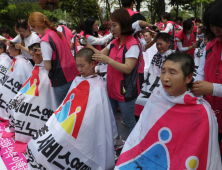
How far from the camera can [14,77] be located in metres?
4.11

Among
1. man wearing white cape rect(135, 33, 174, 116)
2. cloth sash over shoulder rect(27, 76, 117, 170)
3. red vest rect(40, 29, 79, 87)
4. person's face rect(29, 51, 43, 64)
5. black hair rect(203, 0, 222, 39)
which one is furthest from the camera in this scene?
man wearing white cape rect(135, 33, 174, 116)

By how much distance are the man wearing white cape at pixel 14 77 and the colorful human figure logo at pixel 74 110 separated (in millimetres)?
1961

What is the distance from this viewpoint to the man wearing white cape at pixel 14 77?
4.09 metres

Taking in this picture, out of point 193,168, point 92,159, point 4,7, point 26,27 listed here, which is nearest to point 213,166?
point 193,168

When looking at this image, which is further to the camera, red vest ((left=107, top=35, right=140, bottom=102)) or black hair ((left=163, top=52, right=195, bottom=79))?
red vest ((left=107, top=35, right=140, bottom=102))

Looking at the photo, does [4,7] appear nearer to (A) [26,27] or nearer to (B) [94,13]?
(B) [94,13]

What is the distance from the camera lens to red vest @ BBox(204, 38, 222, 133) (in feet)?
5.87

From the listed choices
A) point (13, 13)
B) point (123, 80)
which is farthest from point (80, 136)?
point (13, 13)

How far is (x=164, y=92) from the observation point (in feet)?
5.98

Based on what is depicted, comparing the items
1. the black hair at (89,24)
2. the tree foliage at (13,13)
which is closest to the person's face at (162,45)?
the black hair at (89,24)

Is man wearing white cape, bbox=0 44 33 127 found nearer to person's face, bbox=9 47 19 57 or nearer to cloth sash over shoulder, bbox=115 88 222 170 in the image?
person's face, bbox=9 47 19 57

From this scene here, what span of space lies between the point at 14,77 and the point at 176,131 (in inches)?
137

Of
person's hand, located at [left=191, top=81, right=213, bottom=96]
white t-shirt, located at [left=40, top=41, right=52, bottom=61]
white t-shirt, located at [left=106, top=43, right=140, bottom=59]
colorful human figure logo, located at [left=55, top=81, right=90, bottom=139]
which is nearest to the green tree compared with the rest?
white t-shirt, located at [left=40, top=41, right=52, bottom=61]

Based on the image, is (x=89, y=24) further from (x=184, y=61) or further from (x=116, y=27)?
(x=184, y=61)
